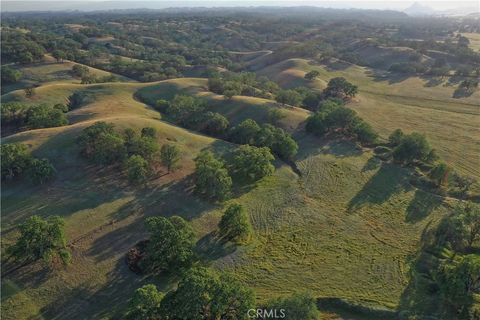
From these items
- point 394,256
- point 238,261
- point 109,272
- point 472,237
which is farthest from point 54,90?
point 472,237

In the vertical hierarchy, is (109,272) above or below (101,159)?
below

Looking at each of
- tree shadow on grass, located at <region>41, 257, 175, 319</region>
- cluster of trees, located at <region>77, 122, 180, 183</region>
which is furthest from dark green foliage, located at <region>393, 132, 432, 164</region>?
tree shadow on grass, located at <region>41, 257, 175, 319</region>

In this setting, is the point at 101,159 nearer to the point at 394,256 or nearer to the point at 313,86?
the point at 394,256

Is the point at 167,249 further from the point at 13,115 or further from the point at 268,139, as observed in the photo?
the point at 13,115

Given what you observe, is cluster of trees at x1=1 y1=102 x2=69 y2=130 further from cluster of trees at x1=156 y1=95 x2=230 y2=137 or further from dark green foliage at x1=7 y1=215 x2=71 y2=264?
dark green foliage at x1=7 y1=215 x2=71 y2=264

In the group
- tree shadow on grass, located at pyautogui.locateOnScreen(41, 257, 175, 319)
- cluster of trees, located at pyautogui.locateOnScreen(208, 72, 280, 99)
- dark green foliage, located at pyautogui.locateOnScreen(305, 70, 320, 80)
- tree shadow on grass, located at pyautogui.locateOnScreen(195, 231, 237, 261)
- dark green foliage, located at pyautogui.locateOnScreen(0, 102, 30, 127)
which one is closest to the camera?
tree shadow on grass, located at pyautogui.locateOnScreen(41, 257, 175, 319)

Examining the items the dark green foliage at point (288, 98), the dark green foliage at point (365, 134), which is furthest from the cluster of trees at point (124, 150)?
the dark green foliage at point (288, 98)
